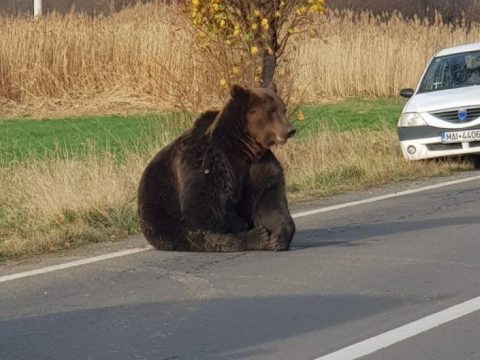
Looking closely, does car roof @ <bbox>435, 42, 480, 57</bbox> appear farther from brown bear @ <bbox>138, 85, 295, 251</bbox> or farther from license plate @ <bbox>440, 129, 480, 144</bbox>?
brown bear @ <bbox>138, 85, 295, 251</bbox>

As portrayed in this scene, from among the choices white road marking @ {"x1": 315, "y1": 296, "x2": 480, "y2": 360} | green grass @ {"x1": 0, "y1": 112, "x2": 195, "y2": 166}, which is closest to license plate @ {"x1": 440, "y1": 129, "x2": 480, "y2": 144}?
green grass @ {"x1": 0, "y1": 112, "x2": 195, "y2": 166}

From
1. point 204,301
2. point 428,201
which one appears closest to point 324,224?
point 428,201

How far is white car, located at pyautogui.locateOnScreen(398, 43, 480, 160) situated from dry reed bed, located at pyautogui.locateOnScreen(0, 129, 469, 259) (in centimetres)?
24

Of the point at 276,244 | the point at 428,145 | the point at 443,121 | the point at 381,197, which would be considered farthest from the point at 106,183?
the point at 443,121

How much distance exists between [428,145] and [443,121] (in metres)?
0.36

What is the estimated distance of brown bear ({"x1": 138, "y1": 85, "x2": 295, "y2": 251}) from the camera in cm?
922

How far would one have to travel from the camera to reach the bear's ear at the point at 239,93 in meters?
9.22

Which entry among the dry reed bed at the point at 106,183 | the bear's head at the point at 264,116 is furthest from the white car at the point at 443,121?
the bear's head at the point at 264,116

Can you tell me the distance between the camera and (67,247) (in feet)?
35.0

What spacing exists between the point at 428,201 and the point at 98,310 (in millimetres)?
5702

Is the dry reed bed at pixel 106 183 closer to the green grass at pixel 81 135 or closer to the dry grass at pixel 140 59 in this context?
the green grass at pixel 81 135

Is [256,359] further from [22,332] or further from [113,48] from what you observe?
[113,48]

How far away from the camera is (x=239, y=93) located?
925cm

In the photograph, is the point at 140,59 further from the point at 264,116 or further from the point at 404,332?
the point at 404,332
